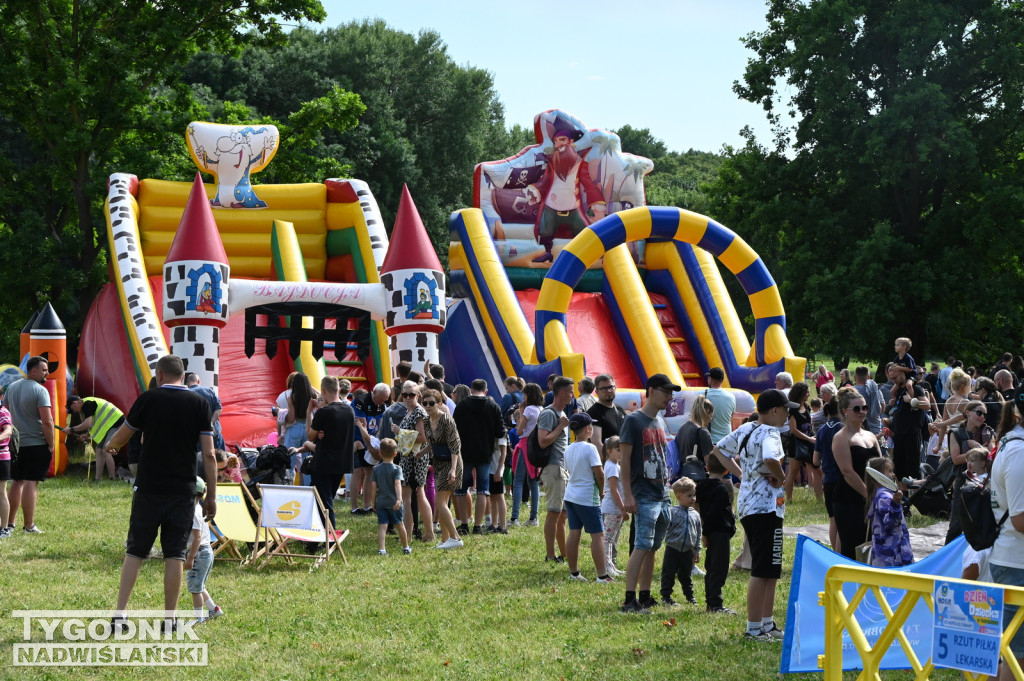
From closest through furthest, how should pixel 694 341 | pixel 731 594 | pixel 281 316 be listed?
1. pixel 731 594
2. pixel 281 316
3. pixel 694 341

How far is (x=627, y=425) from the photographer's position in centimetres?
680

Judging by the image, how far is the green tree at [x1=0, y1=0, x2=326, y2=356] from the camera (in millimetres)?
18438

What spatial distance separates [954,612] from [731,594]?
12.3ft

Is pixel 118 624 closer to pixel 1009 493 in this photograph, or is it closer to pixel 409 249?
pixel 1009 493

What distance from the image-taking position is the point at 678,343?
17.6 meters

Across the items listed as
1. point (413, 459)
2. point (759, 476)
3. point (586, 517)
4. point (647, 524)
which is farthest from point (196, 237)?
point (759, 476)

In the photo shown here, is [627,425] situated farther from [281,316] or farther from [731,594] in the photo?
[281,316]

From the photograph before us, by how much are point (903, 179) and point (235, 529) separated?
19205mm

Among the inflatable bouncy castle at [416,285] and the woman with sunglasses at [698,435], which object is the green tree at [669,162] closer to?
the inflatable bouncy castle at [416,285]

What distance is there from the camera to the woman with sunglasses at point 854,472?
7.05 meters

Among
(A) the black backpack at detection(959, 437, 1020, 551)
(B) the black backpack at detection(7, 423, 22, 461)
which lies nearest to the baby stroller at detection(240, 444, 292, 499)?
(B) the black backpack at detection(7, 423, 22, 461)

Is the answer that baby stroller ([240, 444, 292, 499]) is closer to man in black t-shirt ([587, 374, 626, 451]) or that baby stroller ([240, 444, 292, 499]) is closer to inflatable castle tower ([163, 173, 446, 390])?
man in black t-shirt ([587, 374, 626, 451])

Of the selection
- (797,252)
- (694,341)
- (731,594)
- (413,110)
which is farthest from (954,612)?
(413,110)

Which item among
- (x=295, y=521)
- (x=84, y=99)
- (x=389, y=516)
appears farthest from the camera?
(x=84, y=99)
